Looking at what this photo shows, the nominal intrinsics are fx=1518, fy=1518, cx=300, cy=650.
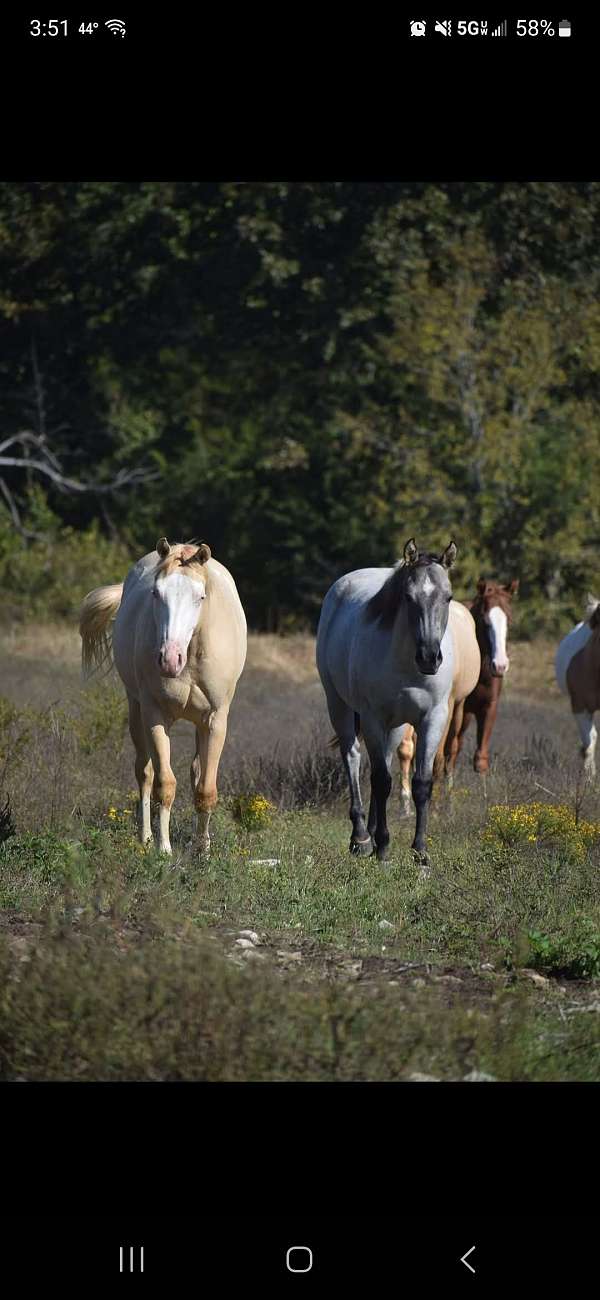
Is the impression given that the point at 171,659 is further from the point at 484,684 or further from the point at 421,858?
the point at 484,684

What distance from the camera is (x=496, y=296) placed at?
28.0 m

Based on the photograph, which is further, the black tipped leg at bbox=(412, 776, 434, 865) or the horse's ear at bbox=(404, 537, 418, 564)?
the black tipped leg at bbox=(412, 776, 434, 865)

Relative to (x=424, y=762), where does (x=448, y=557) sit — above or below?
above

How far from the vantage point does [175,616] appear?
871 cm

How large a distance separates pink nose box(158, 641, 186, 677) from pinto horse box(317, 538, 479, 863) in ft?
4.56

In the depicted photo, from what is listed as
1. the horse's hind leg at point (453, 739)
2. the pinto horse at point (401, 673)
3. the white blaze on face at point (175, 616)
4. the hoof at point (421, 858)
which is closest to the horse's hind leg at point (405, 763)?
the horse's hind leg at point (453, 739)

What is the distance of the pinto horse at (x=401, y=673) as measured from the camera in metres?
8.93

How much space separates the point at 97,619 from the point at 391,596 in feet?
9.56

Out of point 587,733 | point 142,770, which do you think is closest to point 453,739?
point 587,733

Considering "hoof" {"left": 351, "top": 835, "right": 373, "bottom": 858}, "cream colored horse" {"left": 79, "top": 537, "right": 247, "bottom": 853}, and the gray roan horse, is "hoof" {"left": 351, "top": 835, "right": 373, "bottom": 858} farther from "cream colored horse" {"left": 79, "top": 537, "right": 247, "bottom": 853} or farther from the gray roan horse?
"cream colored horse" {"left": 79, "top": 537, "right": 247, "bottom": 853}

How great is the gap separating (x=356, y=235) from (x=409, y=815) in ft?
62.6

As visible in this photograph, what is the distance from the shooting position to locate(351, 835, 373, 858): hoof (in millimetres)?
9577
